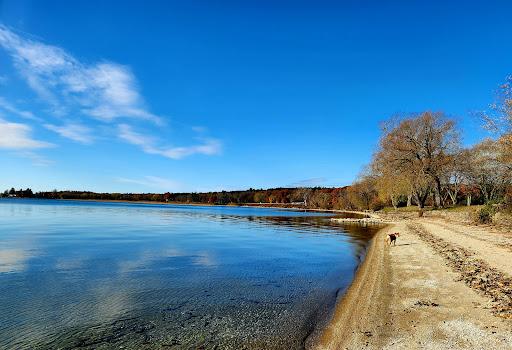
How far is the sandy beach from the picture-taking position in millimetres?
9039

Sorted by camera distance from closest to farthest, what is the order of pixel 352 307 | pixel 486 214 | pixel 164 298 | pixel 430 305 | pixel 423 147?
pixel 430 305 < pixel 352 307 < pixel 164 298 < pixel 486 214 < pixel 423 147

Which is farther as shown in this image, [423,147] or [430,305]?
[423,147]

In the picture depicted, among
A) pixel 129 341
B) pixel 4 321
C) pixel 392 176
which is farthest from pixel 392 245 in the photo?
pixel 392 176

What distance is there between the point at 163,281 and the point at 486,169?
63.1 m

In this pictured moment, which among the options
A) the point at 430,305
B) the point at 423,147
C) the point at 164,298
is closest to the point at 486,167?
the point at 423,147

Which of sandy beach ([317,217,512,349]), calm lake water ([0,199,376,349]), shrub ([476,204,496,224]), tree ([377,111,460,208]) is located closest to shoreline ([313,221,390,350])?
sandy beach ([317,217,512,349])

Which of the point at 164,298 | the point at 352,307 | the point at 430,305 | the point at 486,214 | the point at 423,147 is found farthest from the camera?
the point at 423,147

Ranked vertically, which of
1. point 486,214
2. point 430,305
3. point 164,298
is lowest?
point 164,298

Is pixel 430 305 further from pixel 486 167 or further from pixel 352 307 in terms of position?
pixel 486 167

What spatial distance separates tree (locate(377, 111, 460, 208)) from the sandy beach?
40.1m

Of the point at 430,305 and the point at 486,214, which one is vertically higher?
the point at 486,214

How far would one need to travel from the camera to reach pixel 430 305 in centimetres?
1170

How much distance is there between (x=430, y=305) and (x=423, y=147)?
173ft

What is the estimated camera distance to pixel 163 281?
1680 cm
